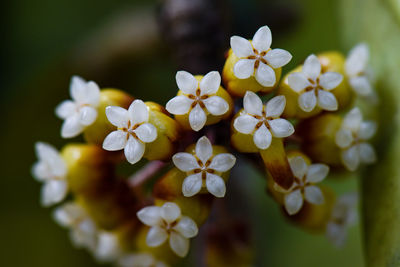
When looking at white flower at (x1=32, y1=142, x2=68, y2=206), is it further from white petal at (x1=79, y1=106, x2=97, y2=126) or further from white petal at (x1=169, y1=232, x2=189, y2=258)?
white petal at (x1=169, y1=232, x2=189, y2=258)

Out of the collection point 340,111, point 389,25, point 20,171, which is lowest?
point 20,171

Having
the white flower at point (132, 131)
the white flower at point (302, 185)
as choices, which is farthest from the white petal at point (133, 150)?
the white flower at point (302, 185)

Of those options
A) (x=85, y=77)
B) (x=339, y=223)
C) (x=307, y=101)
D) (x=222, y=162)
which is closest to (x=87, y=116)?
(x=222, y=162)

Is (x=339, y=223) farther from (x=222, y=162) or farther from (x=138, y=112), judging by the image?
(x=138, y=112)

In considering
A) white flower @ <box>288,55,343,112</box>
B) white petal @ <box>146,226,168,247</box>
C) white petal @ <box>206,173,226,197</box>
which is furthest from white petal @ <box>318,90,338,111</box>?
white petal @ <box>146,226,168,247</box>

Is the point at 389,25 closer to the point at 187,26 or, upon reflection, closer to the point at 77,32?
the point at 187,26

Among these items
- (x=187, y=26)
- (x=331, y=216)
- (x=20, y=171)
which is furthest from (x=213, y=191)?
(x=20, y=171)
